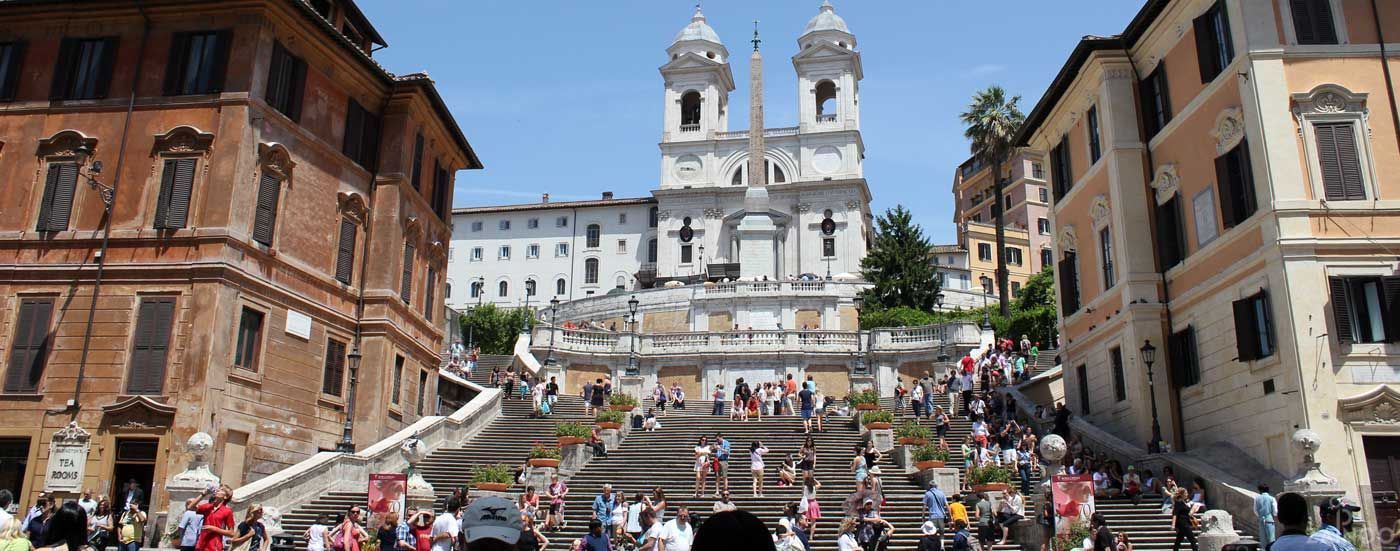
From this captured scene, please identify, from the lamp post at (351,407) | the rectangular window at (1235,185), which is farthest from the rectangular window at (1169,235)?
the lamp post at (351,407)

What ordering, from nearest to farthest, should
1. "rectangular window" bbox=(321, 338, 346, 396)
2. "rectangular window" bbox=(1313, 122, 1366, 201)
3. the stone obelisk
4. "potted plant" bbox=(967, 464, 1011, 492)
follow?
"potted plant" bbox=(967, 464, 1011, 492) → "rectangular window" bbox=(1313, 122, 1366, 201) → "rectangular window" bbox=(321, 338, 346, 396) → the stone obelisk

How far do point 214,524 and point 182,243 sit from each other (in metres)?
12.6

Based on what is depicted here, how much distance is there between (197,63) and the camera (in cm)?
2786

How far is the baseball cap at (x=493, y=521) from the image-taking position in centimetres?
473

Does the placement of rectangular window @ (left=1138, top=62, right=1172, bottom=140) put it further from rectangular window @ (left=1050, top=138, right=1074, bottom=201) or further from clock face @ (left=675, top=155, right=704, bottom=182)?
clock face @ (left=675, top=155, right=704, bottom=182)

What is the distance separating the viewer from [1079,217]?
1296 inches

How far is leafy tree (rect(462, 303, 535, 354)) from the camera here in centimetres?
7594

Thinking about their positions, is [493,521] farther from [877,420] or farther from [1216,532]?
[877,420]

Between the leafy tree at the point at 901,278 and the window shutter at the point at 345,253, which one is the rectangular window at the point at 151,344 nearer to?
the window shutter at the point at 345,253

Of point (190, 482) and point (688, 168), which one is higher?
point (688, 168)

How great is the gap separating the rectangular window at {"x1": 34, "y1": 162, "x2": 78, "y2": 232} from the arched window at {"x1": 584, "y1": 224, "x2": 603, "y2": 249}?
7710 centimetres

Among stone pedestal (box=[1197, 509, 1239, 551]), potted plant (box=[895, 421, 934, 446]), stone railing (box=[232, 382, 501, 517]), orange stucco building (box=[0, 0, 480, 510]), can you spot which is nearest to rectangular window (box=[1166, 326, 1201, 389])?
potted plant (box=[895, 421, 934, 446])

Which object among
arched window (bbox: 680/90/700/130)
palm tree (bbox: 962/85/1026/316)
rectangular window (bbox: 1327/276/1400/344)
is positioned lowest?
rectangular window (bbox: 1327/276/1400/344)

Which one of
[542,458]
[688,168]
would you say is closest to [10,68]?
[542,458]
